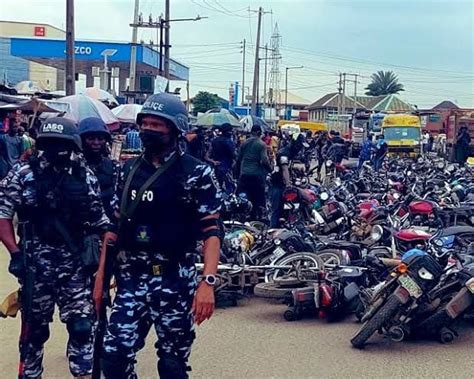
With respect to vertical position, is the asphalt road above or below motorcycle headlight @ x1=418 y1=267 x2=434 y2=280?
below

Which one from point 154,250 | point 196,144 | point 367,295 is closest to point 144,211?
point 154,250

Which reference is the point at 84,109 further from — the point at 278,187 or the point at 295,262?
the point at 295,262

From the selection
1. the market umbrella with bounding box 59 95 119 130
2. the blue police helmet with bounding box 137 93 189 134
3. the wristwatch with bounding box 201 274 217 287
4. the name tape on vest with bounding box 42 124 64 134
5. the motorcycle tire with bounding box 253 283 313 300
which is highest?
the market umbrella with bounding box 59 95 119 130

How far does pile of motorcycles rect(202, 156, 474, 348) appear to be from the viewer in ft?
22.2

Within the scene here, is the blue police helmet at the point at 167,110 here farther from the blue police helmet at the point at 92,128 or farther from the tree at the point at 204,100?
the tree at the point at 204,100

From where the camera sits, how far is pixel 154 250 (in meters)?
4.26

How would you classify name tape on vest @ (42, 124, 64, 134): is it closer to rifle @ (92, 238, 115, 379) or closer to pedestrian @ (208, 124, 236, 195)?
rifle @ (92, 238, 115, 379)

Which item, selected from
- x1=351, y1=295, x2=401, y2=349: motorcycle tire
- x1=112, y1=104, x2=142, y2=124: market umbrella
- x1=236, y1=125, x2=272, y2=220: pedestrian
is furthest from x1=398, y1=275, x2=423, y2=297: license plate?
x1=112, y1=104, x2=142, y2=124: market umbrella

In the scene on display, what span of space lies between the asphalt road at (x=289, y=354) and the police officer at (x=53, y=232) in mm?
987

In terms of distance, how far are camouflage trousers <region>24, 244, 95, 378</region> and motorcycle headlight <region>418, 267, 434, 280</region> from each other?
2.79m

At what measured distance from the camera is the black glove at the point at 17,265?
16.0ft

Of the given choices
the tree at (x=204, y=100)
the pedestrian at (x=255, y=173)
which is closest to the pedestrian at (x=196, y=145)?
the pedestrian at (x=255, y=173)

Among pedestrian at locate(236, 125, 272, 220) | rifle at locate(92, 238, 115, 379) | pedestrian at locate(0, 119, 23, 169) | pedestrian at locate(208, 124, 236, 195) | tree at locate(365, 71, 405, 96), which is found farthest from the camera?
tree at locate(365, 71, 405, 96)

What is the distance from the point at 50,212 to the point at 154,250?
983mm
